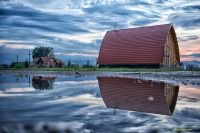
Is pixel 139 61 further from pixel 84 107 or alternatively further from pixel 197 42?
pixel 84 107

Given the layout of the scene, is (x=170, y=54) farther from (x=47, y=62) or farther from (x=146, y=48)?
(x=47, y=62)

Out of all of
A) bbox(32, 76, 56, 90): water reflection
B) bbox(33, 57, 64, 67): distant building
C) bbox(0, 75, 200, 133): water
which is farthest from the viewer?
bbox(33, 57, 64, 67): distant building

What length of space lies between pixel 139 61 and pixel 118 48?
1.47m

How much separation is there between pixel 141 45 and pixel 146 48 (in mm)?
287

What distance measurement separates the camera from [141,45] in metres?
17.8

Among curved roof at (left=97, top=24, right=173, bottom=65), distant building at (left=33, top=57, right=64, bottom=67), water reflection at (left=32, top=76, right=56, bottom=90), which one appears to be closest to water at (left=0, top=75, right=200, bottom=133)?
water reflection at (left=32, top=76, right=56, bottom=90)

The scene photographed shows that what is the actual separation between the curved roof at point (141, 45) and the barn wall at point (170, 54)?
0.64 meters

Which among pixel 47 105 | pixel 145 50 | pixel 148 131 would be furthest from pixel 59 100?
pixel 145 50

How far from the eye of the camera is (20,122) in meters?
4.36

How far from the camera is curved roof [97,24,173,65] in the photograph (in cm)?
1798

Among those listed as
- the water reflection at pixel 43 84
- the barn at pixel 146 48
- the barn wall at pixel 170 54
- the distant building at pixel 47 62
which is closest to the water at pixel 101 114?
the water reflection at pixel 43 84

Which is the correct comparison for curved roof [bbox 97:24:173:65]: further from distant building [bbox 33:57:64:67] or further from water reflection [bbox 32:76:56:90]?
water reflection [bbox 32:76:56:90]

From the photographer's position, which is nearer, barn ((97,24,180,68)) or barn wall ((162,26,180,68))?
barn ((97,24,180,68))

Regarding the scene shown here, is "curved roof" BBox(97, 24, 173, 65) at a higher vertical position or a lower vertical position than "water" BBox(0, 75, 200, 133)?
higher
